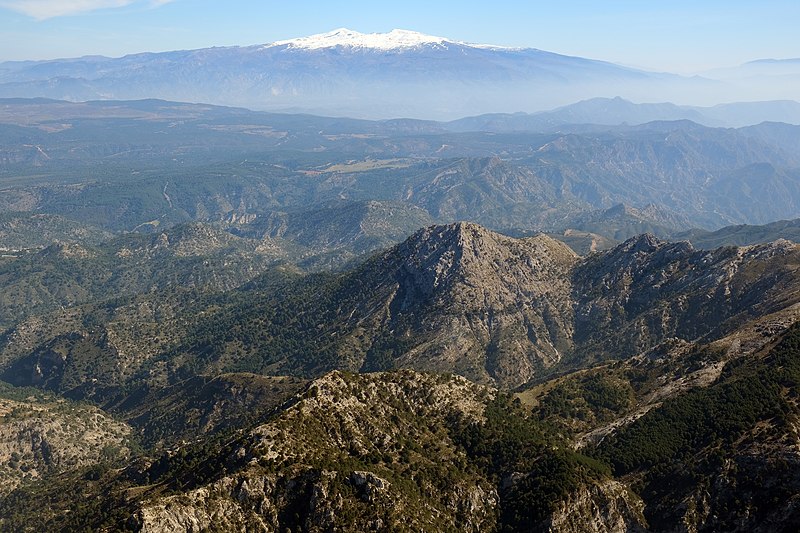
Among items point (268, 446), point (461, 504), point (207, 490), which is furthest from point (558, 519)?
point (207, 490)

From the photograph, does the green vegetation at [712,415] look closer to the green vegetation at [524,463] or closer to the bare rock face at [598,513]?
the green vegetation at [524,463]

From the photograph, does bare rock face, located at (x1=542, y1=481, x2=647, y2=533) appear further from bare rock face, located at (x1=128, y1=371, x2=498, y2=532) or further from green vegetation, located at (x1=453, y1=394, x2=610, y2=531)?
bare rock face, located at (x1=128, y1=371, x2=498, y2=532)

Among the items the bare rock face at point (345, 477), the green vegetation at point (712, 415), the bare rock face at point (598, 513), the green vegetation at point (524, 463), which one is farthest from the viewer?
the green vegetation at point (712, 415)

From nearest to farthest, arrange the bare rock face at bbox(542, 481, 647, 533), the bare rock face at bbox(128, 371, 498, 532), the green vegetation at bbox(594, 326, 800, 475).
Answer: the bare rock face at bbox(128, 371, 498, 532) → the bare rock face at bbox(542, 481, 647, 533) → the green vegetation at bbox(594, 326, 800, 475)

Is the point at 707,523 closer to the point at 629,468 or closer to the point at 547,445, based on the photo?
the point at 629,468

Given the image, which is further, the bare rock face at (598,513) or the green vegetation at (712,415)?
the green vegetation at (712,415)

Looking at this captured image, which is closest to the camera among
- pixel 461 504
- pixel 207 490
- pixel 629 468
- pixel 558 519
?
pixel 207 490

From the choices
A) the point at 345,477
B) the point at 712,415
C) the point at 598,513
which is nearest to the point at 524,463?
the point at 598,513

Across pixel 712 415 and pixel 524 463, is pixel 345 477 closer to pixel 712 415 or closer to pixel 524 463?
pixel 524 463

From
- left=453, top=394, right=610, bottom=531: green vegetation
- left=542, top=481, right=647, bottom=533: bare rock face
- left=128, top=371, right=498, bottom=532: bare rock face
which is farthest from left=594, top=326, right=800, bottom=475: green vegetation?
left=128, top=371, right=498, bottom=532: bare rock face

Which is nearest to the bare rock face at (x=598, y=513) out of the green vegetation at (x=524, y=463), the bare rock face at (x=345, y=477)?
the green vegetation at (x=524, y=463)

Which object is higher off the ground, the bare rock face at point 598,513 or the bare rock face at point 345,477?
the bare rock face at point 345,477
